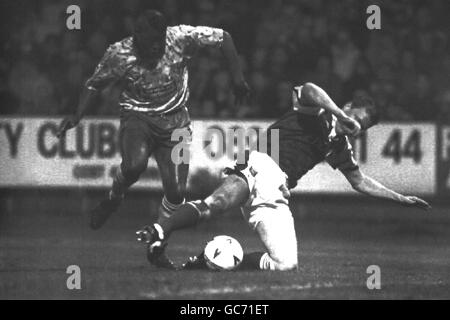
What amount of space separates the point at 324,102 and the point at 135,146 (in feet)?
5.33

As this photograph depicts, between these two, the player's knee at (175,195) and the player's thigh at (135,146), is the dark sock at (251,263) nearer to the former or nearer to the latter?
the player's knee at (175,195)

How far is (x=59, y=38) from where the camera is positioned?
13.2m

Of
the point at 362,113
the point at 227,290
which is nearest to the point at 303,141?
the point at 362,113

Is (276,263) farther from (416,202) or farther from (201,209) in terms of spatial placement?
(416,202)

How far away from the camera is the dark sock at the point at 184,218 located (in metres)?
7.40

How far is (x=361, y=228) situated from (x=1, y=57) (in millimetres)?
4696

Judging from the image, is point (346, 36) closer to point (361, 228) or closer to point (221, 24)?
point (221, 24)

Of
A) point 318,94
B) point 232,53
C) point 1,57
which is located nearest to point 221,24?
point 1,57

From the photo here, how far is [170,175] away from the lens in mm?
8695

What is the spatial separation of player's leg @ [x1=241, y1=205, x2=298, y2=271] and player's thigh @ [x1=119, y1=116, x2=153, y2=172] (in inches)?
45.5

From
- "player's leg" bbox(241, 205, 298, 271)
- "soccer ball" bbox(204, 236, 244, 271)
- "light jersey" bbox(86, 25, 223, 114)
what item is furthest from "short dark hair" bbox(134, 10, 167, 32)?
"soccer ball" bbox(204, 236, 244, 271)

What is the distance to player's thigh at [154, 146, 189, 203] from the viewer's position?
28.4 ft

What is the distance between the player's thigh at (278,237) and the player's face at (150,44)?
1568 mm
